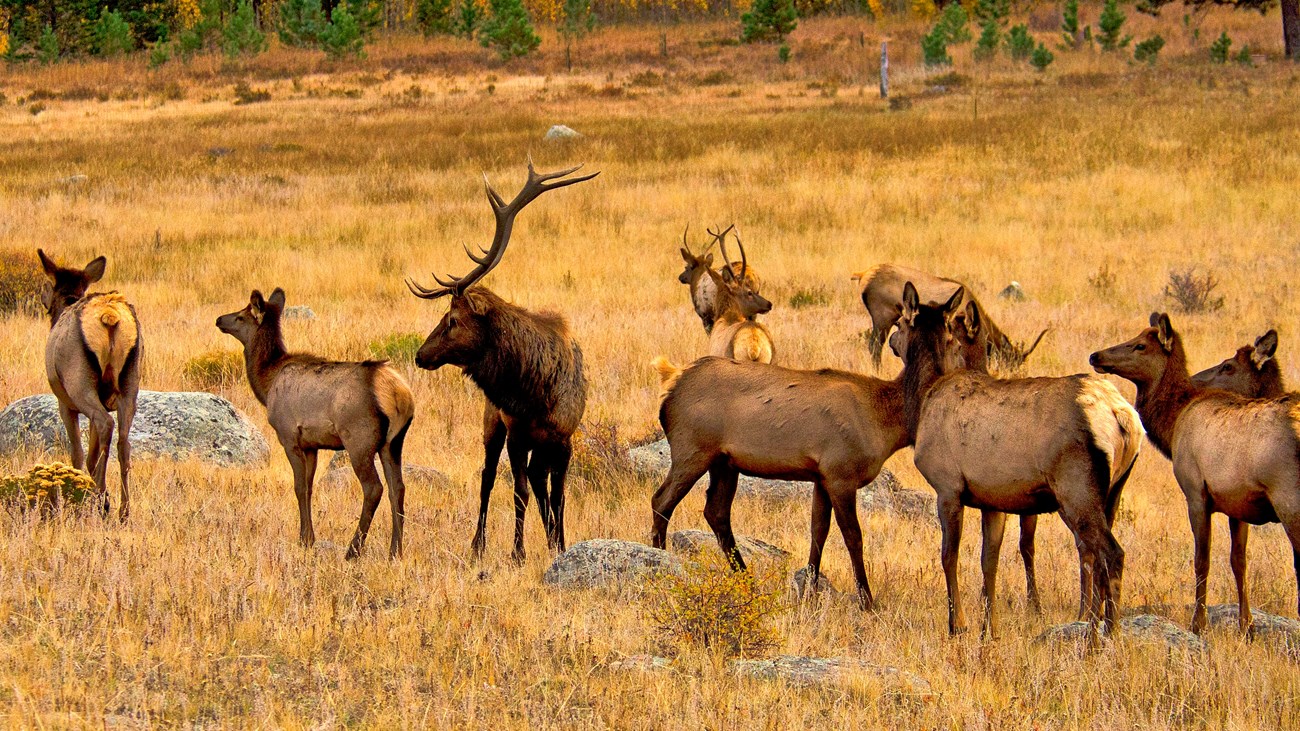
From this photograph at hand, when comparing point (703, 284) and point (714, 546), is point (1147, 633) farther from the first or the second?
point (703, 284)

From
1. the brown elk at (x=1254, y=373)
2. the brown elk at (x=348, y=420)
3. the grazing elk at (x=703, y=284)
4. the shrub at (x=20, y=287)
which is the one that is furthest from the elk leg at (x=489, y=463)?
the shrub at (x=20, y=287)

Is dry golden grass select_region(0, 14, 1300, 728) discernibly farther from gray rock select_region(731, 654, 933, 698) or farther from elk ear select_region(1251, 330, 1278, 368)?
elk ear select_region(1251, 330, 1278, 368)

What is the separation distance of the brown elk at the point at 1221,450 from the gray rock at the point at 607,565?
256cm

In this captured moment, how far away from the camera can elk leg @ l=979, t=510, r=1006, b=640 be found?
6578mm

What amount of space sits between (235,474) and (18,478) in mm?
1948

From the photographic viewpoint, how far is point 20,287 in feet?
56.6

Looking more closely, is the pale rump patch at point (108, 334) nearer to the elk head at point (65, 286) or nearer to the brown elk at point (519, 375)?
the elk head at point (65, 286)

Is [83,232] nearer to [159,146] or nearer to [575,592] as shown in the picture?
[159,146]

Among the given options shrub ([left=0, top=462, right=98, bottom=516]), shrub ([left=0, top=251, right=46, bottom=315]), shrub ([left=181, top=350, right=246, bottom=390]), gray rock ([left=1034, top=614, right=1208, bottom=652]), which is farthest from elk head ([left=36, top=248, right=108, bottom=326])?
shrub ([left=0, top=251, right=46, bottom=315])

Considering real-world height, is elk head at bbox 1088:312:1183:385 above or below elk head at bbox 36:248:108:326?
below

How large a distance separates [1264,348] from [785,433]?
2682 millimetres

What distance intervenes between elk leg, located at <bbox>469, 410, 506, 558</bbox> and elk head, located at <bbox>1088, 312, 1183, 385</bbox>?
11.5 feet

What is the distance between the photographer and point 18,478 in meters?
7.95

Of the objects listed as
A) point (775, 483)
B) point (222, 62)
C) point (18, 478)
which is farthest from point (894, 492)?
point (222, 62)
